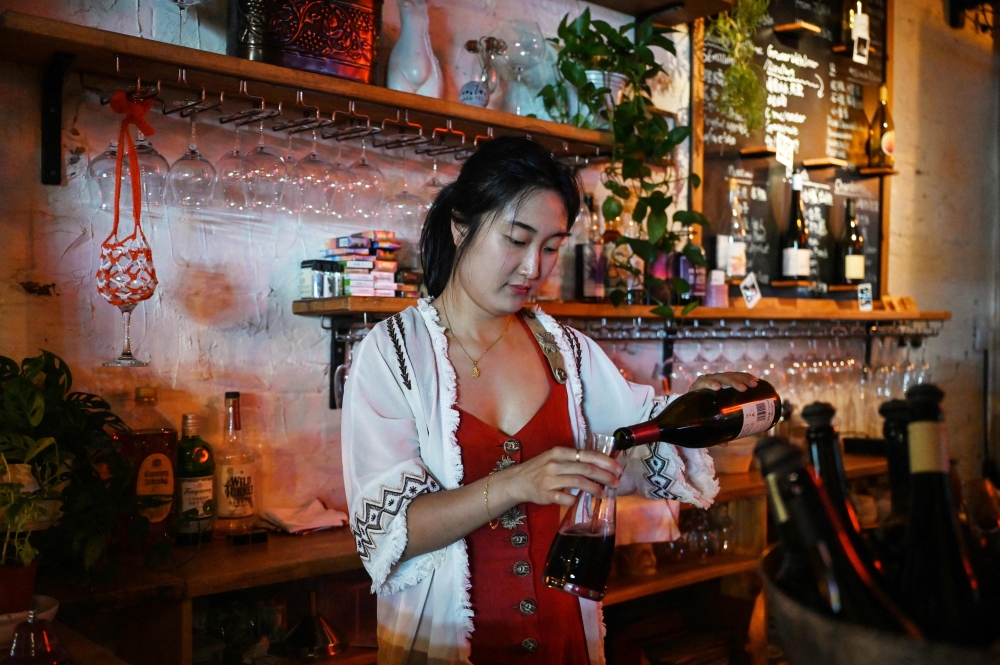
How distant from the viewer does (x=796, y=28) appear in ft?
12.0

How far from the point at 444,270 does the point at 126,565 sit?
902 mm

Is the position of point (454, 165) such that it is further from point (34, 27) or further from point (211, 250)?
point (34, 27)

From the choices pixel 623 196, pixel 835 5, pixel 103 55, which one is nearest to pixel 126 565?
pixel 103 55

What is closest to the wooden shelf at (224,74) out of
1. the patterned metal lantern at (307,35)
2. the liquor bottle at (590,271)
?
the patterned metal lantern at (307,35)

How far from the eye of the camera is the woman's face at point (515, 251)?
62.5 inches

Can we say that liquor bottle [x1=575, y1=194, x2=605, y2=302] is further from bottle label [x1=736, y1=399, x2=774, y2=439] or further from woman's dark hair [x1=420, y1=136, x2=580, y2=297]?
bottle label [x1=736, y1=399, x2=774, y2=439]

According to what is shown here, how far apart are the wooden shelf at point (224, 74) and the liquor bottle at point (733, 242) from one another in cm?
111

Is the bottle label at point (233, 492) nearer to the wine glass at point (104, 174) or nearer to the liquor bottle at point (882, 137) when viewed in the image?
the wine glass at point (104, 174)

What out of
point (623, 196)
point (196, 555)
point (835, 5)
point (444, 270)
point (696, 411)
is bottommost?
point (196, 555)

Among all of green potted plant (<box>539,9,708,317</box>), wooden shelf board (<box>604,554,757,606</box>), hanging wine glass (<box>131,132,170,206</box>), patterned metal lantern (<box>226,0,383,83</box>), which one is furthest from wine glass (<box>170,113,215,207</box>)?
wooden shelf board (<box>604,554,757,606</box>)

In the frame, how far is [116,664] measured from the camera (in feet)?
4.13

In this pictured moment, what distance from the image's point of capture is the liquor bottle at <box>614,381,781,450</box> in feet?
5.02

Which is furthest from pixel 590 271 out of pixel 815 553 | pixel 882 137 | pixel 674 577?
pixel 815 553

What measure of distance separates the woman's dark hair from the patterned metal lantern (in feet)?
1.93
